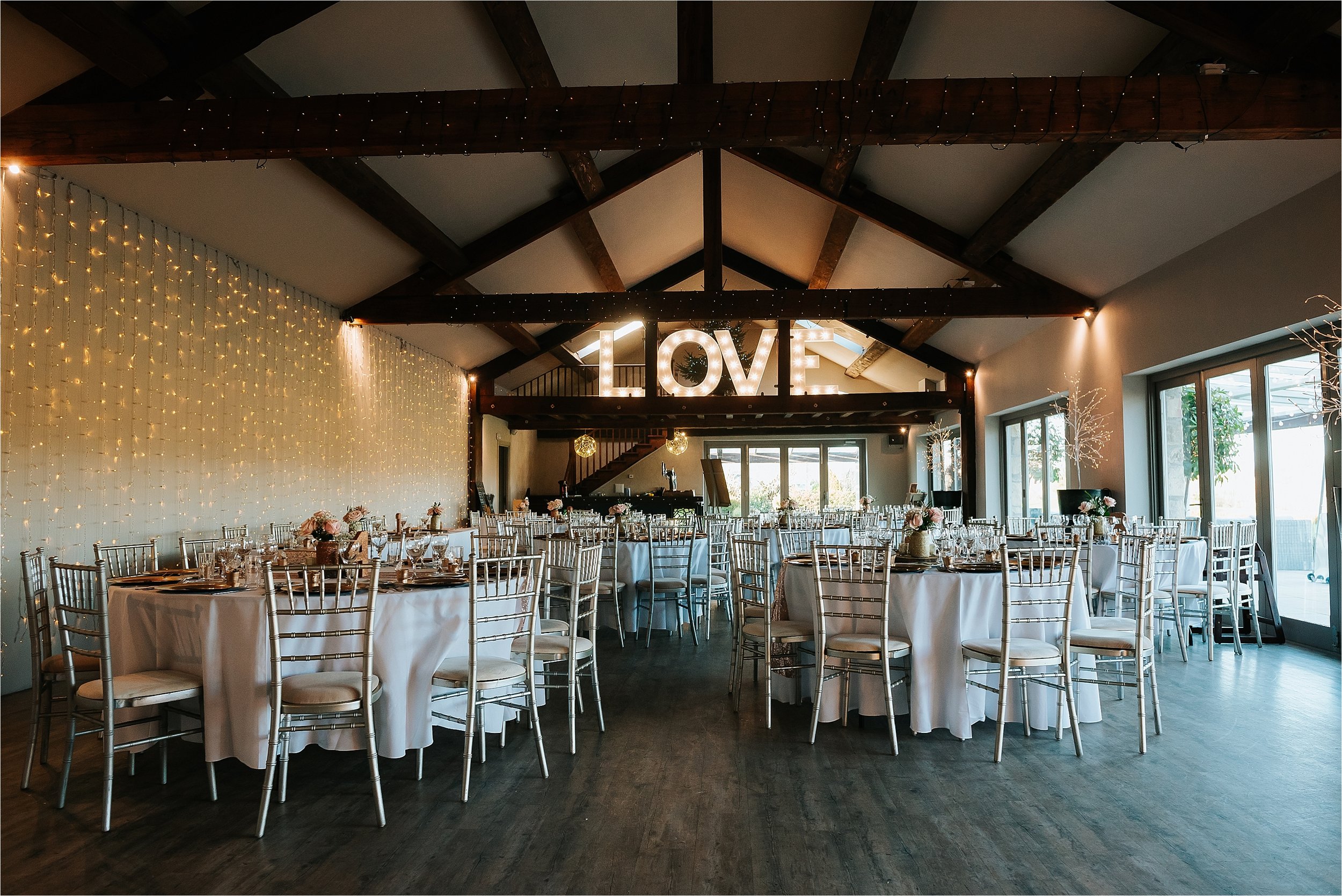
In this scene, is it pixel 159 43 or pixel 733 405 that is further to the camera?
pixel 733 405

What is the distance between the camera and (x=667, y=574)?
7496 mm

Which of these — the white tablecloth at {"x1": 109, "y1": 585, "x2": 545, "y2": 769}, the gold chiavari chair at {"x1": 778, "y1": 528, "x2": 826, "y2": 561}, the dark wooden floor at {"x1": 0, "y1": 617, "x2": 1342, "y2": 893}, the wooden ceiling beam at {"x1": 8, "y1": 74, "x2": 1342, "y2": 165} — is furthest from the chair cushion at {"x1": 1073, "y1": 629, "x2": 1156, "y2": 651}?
the white tablecloth at {"x1": 109, "y1": 585, "x2": 545, "y2": 769}

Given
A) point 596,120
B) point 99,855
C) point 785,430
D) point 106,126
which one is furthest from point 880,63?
point 785,430

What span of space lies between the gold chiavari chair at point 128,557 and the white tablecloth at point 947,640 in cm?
427

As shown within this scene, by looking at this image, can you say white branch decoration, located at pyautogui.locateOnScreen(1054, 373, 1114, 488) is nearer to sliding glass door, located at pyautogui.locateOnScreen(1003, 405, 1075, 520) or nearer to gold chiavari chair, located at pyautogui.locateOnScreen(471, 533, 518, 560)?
sliding glass door, located at pyautogui.locateOnScreen(1003, 405, 1075, 520)

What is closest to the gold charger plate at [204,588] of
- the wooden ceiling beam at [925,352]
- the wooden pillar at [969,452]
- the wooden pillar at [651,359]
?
the wooden pillar at [651,359]

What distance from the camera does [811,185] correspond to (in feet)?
31.5

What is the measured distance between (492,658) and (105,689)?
62.7 inches

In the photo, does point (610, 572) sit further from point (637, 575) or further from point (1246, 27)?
point (1246, 27)

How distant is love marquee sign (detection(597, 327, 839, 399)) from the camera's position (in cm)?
1061

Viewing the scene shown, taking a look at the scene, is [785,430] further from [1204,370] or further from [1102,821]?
[1102,821]

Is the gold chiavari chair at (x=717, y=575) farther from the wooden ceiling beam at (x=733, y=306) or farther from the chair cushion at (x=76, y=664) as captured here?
the chair cushion at (x=76, y=664)

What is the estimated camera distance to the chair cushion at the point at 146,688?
126 inches

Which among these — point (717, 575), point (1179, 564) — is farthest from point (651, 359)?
point (1179, 564)
